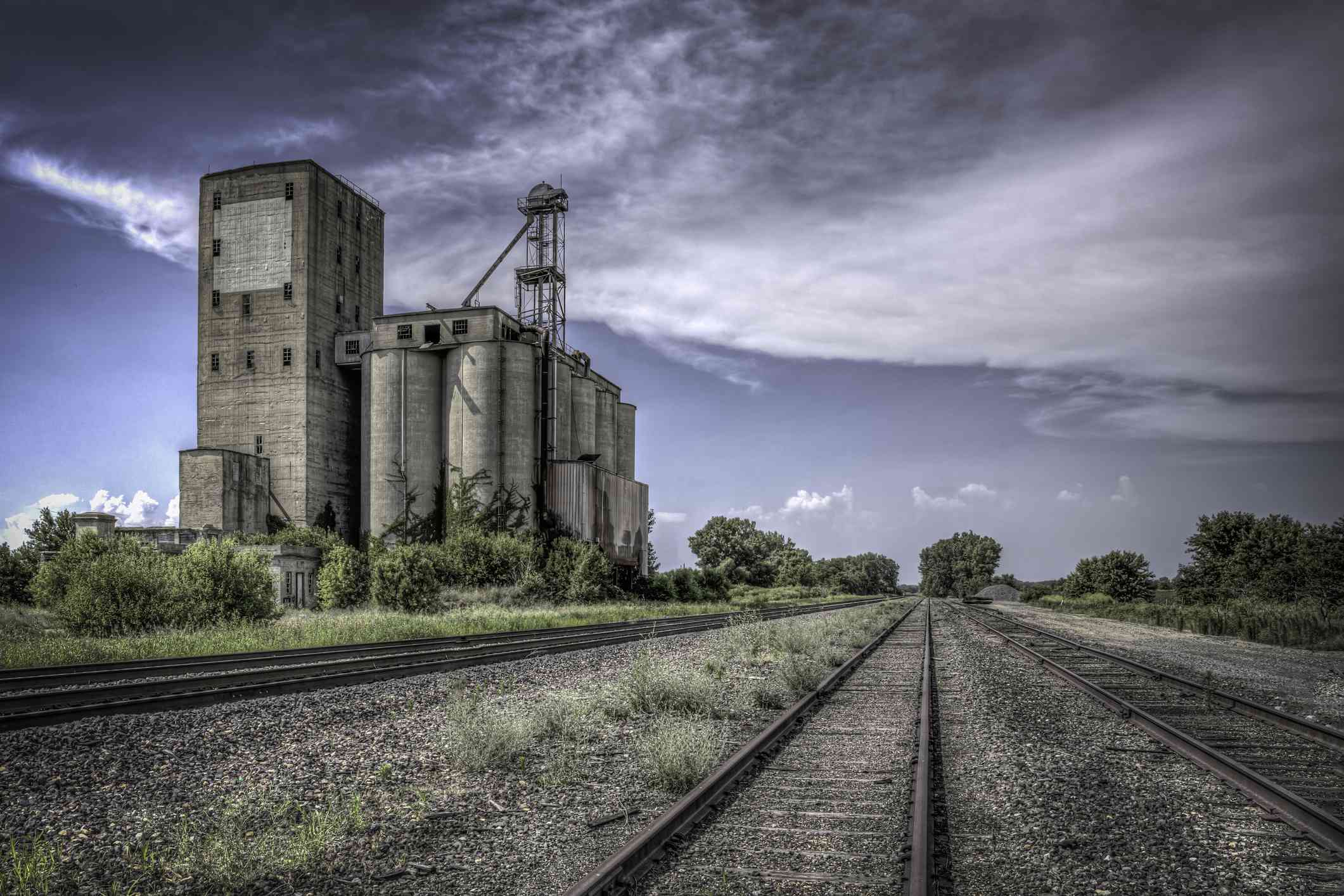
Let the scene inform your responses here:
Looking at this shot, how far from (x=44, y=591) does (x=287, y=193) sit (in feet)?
105

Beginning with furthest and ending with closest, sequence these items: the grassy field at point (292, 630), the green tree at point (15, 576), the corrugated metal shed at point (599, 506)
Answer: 1. the corrugated metal shed at point (599, 506)
2. the green tree at point (15, 576)
3. the grassy field at point (292, 630)

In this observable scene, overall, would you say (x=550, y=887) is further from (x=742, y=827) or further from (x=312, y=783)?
(x=312, y=783)

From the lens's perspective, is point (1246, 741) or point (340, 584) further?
point (340, 584)

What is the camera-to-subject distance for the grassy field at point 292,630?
16.7 meters

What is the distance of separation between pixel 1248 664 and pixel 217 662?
22972mm

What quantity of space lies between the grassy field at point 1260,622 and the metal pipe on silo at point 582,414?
3518cm

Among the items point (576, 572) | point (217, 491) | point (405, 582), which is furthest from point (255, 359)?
point (576, 572)

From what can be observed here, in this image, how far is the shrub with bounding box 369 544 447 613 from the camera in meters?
33.0

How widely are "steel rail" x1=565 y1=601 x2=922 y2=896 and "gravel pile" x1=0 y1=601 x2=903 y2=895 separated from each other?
34 cm

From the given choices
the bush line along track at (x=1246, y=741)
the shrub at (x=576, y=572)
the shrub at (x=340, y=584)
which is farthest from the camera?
the shrub at (x=576, y=572)

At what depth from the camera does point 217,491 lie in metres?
44.9

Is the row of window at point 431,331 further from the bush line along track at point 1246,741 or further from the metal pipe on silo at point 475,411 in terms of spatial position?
the bush line along track at point 1246,741

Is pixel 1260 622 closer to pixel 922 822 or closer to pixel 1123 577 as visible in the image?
pixel 922 822

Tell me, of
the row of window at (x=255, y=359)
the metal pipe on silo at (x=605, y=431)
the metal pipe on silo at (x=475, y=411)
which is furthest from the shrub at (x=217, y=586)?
the metal pipe on silo at (x=605, y=431)
